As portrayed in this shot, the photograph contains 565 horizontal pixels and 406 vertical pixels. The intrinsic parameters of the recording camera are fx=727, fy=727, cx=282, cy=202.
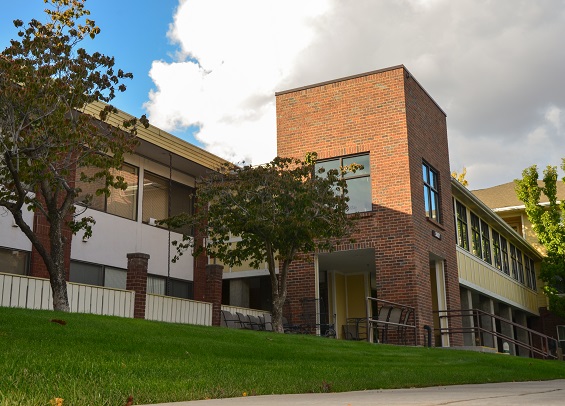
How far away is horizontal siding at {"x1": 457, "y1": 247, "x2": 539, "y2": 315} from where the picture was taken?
78.2 ft

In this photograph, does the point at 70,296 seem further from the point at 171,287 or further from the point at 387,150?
the point at 387,150

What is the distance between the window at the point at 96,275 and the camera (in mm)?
18719

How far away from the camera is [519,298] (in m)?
32.1

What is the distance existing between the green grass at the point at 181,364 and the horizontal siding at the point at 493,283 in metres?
9.47

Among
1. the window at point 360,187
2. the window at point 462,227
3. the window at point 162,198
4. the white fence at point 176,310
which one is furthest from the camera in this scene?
the window at point 462,227

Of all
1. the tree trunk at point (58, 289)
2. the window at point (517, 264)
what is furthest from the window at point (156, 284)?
the window at point (517, 264)

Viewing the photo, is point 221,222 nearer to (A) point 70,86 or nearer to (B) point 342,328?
(A) point 70,86

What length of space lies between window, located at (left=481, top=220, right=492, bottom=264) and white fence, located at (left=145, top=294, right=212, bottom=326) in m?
13.1

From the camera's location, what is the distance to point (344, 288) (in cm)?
2420

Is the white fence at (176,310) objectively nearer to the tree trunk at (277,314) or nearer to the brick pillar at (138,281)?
the brick pillar at (138,281)

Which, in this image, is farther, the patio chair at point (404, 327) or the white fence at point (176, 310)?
the patio chair at point (404, 327)

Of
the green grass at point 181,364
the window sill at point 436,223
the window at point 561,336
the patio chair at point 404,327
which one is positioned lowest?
the green grass at point 181,364

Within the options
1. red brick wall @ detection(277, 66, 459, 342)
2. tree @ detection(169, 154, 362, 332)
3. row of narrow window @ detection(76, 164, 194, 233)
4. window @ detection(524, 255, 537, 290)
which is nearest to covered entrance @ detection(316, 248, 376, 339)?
red brick wall @ detection(277, 66, 459, 342)

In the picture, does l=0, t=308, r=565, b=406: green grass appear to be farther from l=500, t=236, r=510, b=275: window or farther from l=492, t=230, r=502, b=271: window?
l=500, t=236, r=510, b=275: window
